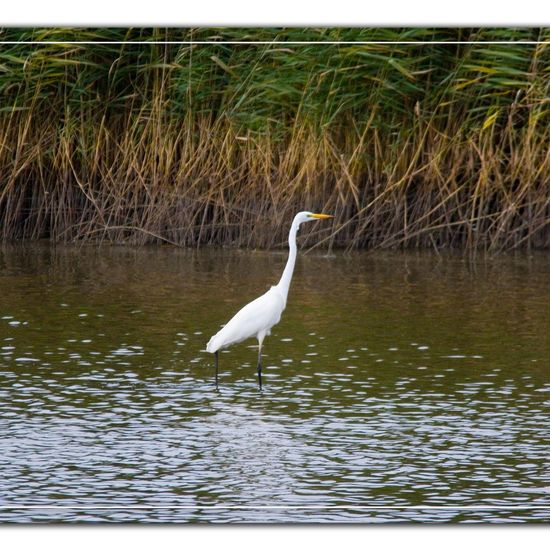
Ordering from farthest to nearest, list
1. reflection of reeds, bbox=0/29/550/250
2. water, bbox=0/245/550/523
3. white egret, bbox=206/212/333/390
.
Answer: reflection of reeds, bbox=0/29/550/250
white egret, bbox=206/212/333/390
water, bbox=0/245/550/523

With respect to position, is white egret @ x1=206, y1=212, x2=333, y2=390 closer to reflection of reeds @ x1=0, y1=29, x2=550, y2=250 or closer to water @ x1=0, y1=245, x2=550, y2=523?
water @ x1=0, y1=245, x2=550, y2=523

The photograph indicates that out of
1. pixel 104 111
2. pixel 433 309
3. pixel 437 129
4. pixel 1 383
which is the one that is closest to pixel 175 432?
pixel 1 383

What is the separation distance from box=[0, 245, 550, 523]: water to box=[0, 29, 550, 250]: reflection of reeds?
44cm

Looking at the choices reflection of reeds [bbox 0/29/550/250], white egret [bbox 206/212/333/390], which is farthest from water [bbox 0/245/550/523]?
reflection of reeds [bbox 0/29/550/250]

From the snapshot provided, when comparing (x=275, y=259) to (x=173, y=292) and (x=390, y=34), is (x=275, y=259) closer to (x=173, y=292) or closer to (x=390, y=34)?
(x=173, y=292)

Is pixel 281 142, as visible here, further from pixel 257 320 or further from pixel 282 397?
pixel 282 397

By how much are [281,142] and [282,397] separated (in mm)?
3953

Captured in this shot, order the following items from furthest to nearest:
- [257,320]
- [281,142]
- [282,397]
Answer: [281,142], [257,320], [282,397]

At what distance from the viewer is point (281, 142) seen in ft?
32.8

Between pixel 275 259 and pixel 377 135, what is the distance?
3.93 feet

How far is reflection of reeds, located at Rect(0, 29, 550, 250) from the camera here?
8.45 metres

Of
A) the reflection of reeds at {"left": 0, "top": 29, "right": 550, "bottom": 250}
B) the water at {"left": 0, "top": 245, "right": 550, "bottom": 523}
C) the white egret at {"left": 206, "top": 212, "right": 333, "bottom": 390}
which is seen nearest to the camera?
the water at {"left": 0, "top": 245, "right": 550, "bottom": 523}

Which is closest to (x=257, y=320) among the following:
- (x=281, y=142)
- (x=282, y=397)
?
(x=282, y=397)

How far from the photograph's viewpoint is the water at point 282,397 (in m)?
4.78
